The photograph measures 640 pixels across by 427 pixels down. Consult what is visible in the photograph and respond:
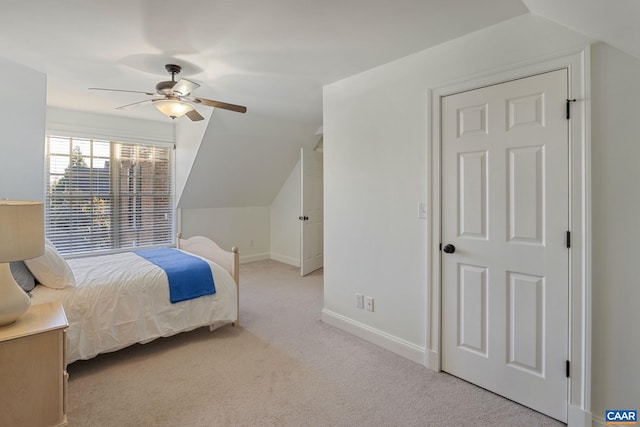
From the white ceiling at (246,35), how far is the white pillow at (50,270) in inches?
58.9

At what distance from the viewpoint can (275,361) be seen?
8.46 feet

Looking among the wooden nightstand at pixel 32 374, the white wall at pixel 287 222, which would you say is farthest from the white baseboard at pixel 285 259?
the wooden nightstand at pixel 32 374

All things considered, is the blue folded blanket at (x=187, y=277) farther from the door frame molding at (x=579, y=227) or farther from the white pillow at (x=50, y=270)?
the door frame molding at (x=579, y=227)

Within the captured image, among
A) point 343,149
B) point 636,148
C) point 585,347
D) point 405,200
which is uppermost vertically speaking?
point 343,149

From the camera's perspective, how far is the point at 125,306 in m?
2.56

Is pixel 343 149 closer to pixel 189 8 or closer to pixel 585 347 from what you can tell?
pixel 189 8

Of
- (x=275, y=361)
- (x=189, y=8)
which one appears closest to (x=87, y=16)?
(x=189, y=8)

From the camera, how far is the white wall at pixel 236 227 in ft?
18.5

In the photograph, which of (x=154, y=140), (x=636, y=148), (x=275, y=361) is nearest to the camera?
(x=636, y=148)

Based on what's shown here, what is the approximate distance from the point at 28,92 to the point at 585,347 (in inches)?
179

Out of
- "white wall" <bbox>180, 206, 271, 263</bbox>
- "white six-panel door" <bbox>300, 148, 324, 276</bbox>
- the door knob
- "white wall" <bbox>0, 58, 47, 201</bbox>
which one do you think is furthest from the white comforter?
"white wall" <bbox>180, 206, 271, 263</bbox>

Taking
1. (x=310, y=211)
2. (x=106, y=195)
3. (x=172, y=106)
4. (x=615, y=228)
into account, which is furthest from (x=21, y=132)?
(x=615, y=228)

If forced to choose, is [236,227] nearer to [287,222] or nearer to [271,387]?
[287,222]

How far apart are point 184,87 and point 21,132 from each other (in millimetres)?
1587
